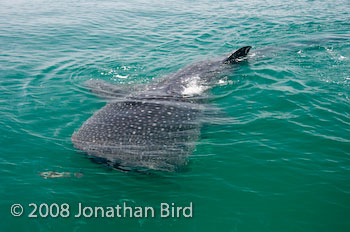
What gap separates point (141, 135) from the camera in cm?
776

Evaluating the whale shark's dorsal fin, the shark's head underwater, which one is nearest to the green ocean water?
the shark's head underwater

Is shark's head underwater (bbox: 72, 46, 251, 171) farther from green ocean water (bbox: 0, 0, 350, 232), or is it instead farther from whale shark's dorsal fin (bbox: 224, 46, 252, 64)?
whale shark's dorsal fin (bbox: 224, 46, 252, 64)

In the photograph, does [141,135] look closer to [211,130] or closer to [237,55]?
[211,130]

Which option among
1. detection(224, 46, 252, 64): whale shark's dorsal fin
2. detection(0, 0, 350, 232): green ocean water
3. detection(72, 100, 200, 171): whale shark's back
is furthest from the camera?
detection(224, 46, 252, 64): whale shark's dorsal fin

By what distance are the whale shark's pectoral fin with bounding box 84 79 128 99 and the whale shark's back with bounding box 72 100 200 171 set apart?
5.80 feet

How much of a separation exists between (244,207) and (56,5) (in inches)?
1189

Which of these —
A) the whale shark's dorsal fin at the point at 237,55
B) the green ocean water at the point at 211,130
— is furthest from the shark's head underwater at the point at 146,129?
the whale shark's dorsal fin at the point at 237,55

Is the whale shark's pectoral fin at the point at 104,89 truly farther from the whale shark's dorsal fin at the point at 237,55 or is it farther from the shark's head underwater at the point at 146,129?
the whale shark's dorsal fin at the point at 237,55

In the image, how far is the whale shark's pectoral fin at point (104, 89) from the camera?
432 inches

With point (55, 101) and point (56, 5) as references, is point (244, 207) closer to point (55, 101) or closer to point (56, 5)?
point (55, 101)

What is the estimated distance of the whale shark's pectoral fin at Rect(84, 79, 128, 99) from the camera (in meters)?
11.0

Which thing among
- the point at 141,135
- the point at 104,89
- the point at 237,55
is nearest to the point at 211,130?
the point at 141,135

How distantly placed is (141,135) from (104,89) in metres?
4.47

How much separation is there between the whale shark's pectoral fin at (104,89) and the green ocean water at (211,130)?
0.38m
